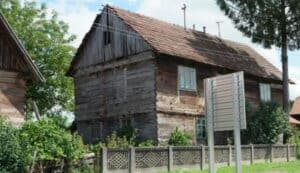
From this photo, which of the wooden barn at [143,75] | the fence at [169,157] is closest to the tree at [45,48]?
the wooden barn at [143,75]

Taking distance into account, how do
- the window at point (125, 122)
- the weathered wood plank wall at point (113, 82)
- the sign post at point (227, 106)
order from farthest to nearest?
the window at point (125, 122) < the weathered wood plank wall at point (113, 82) < the sign post at point (227, 106)

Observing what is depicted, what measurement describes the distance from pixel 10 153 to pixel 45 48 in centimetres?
3190

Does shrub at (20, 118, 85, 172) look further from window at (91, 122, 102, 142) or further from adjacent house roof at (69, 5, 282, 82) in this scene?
window at (91, 122, 102, 142)

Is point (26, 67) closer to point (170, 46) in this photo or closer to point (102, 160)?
point (102, 160)

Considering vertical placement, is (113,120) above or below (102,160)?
above

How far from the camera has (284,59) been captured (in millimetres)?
39562

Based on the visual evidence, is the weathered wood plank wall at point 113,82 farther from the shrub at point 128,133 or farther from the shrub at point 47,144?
the shrub at point 47,144

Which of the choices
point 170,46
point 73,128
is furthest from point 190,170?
point 73,128

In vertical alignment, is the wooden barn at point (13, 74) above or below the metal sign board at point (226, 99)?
above

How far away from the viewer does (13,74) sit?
77.6 ft

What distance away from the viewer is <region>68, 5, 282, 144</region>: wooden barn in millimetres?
32344

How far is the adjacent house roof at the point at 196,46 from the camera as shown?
110ft

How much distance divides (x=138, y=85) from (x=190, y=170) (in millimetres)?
8635

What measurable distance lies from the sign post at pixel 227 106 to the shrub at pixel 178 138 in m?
17.9
